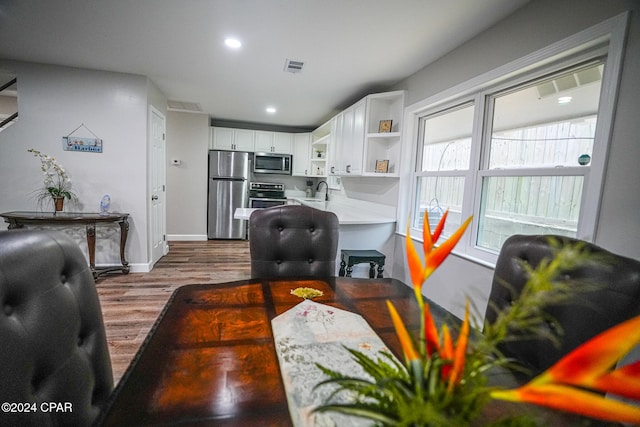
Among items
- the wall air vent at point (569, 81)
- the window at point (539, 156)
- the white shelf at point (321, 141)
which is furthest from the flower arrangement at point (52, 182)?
the wall air vent at point (569, 81)

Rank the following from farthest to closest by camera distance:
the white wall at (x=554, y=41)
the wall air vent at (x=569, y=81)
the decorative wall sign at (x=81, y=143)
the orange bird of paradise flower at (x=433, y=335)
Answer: the decorative wall sign at (x=81, y=143), the wall air vent at (x=569, y=81), the white wall at (x=554, y=41), the orange bird of paradise flower at (x=433, y=335)

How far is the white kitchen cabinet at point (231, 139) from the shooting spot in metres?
5.54

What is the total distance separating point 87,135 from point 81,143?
11 centimetres

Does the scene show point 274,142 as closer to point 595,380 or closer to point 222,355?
point 222,355

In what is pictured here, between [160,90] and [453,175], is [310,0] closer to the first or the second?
[453,175]

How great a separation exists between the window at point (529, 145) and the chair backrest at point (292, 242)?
4.18 ft

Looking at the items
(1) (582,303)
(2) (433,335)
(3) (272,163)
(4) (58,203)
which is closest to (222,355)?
(2) (433,335)

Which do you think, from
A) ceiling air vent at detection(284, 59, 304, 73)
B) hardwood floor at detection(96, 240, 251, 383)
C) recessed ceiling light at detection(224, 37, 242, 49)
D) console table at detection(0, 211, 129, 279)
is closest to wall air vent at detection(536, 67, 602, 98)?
ceiling air vent at detection(284, 59, 304, 73)

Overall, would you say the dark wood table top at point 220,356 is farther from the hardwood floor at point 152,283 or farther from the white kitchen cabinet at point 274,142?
the white kitchen cabinet at point 274,142

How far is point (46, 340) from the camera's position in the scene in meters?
0.68

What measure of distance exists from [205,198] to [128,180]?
6.31 ft

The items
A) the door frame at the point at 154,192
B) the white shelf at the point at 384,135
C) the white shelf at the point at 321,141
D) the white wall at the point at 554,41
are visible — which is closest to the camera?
the white wall at the point at 554,41

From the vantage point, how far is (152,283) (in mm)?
3271

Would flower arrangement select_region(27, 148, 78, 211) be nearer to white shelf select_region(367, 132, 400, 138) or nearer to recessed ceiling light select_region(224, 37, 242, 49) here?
recessed ceiling light select_region(224, 37, 242, 49)
